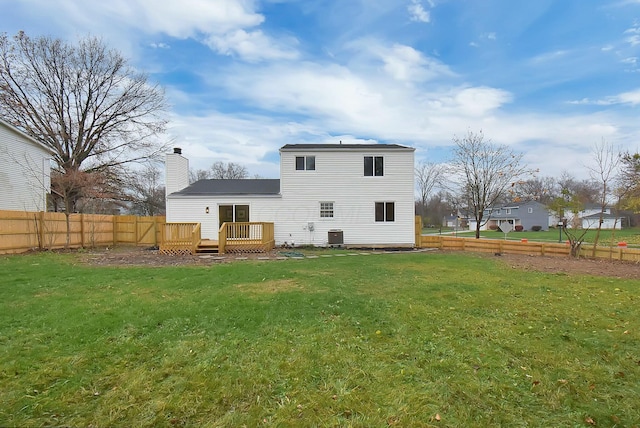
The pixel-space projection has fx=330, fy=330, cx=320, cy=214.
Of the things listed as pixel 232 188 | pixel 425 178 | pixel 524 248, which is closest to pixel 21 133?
pixel 232 188

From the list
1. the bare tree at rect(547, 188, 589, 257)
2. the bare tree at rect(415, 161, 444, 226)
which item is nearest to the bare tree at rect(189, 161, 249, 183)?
the bare tree at rect(415, 161, 444, 226)

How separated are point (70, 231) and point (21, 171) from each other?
187 inches

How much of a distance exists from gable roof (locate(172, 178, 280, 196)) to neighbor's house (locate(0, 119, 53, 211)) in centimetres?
764

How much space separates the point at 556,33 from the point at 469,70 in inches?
138

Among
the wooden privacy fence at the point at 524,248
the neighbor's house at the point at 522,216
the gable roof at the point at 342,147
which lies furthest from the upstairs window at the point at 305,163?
the neighbor's house at the point at 522,216

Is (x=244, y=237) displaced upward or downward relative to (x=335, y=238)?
upward

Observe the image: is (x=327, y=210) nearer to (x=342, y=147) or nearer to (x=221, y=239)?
(x=342, y=147)

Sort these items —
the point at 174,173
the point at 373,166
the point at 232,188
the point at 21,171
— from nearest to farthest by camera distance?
the point at 21,171, the point at 373,166, the point at 174,173, the point at 232,188

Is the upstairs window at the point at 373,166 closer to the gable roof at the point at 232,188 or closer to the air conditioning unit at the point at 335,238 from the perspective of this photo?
the air conditioning unit at the point at 335,238

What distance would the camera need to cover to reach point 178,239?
558 inches

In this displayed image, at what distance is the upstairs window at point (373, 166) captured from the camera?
17.6m

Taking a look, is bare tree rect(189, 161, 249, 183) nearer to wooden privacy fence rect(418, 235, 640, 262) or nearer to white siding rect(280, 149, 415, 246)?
white siding rect(280, 149, 415, 246)

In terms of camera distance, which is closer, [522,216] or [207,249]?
[207,249]

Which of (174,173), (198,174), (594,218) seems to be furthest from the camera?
(198,174)
